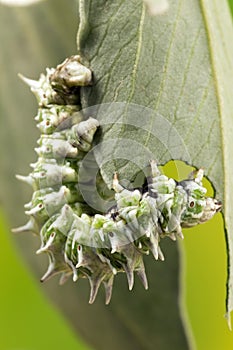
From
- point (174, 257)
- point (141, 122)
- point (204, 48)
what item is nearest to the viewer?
point (141, 122)

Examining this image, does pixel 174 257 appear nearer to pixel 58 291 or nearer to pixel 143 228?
pixel 58 291

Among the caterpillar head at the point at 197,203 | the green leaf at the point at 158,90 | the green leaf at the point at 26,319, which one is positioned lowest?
the green leaf at the point at 26,319

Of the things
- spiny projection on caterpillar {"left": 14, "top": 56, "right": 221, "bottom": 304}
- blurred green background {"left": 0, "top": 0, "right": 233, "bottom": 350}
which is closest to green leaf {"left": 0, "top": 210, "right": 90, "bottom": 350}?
blurred green background {"left": 0, "top": 0, "right": 233, "bottom": 350}

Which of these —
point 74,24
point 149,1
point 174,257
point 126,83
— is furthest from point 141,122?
point 74,24

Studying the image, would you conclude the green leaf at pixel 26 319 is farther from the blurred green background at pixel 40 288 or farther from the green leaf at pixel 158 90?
the green leaf at pixel 158 90

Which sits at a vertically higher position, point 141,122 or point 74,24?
point 74,24

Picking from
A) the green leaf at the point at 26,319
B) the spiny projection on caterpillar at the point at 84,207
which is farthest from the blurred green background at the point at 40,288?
the spiny projection on caterpillar at the point at 84,207
